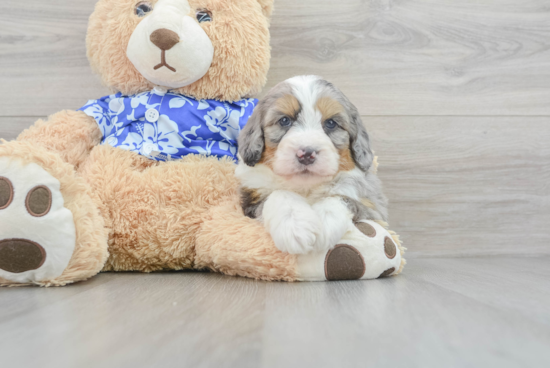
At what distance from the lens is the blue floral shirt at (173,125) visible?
161cm

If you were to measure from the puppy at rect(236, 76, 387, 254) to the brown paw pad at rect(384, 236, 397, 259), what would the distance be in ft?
0.36

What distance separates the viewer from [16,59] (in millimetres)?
2043

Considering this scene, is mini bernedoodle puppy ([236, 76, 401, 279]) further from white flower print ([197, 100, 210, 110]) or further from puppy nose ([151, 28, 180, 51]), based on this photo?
puppy nose ([151, 28, 180, 51])

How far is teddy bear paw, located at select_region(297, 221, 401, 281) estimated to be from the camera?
126 centimetres

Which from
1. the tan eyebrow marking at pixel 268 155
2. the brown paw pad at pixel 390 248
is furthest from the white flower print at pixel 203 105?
the brown paw pad at pixel 390 248

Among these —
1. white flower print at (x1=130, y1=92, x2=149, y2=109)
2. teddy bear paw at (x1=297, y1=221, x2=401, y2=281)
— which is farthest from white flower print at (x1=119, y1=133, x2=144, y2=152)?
teddy bear paw at (x1=297, y1=221, x2=401, y2=281)

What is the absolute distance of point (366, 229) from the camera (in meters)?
1.34

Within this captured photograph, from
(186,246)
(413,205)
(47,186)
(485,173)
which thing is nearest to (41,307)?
(47,186)

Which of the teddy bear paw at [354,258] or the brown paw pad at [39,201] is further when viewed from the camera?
the teddy bear paw at [354,258]

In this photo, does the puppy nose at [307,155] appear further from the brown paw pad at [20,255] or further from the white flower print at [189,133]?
the brown paw pad at [20,255]

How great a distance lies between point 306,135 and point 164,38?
63cm

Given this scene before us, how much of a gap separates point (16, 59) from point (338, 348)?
211 centimetres

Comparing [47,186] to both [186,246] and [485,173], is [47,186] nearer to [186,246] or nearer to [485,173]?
[186,246]

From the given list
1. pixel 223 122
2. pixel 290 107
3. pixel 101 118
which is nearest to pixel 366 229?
pixel 290 107
